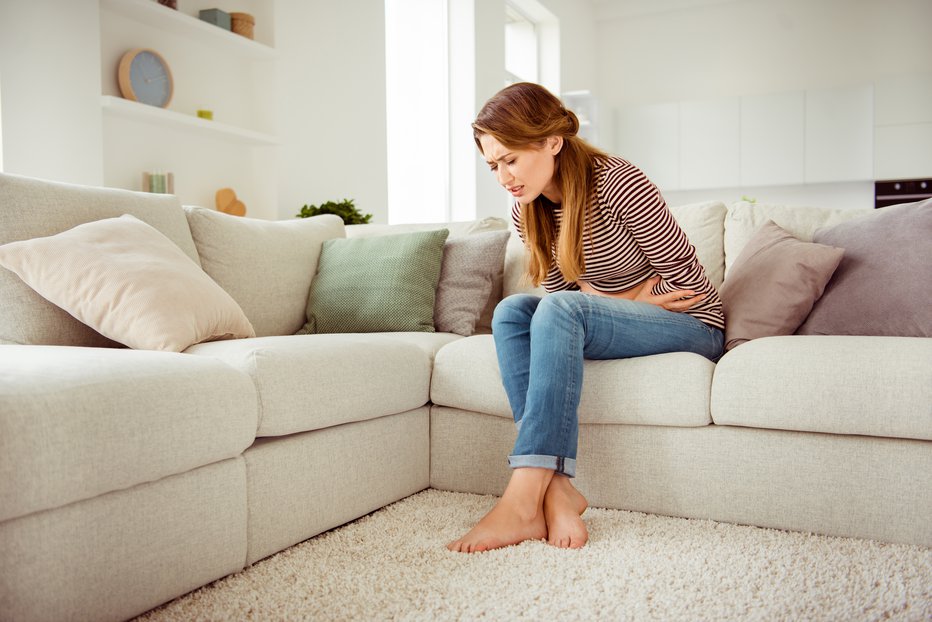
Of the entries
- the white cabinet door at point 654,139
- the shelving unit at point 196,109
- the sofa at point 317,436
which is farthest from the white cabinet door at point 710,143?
the sofa at point 317,436

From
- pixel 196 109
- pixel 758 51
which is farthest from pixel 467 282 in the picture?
pixel 758 51

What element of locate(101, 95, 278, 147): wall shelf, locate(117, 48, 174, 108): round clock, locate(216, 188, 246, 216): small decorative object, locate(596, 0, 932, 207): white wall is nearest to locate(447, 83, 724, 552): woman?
locate(101, 95, 278, 147): wall shelf

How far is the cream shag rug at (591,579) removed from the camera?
1.34m

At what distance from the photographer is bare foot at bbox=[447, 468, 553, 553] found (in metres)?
1.64

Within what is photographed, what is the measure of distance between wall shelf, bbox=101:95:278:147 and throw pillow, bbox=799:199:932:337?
2.95m

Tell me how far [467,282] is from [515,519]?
1148 mm

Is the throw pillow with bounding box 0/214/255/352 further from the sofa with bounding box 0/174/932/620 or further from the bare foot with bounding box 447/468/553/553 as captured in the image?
the bare foot with bounding box 447/468/553/553

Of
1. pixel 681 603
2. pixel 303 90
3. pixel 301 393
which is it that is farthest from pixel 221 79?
pixel 681 603

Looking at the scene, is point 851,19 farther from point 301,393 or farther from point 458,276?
point 301,393

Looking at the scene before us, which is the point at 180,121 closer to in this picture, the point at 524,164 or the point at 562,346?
the point at 524,164

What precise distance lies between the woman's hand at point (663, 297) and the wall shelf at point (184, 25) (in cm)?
274

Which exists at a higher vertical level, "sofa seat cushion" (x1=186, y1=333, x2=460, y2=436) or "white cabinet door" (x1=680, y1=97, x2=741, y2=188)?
"white cabinet door" (x1=680, y1=97, x2=741, y2=188)

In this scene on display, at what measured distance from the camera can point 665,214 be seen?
189 cm

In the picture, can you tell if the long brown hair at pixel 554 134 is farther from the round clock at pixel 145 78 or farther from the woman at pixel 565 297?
the round clock at pixel 145 78
